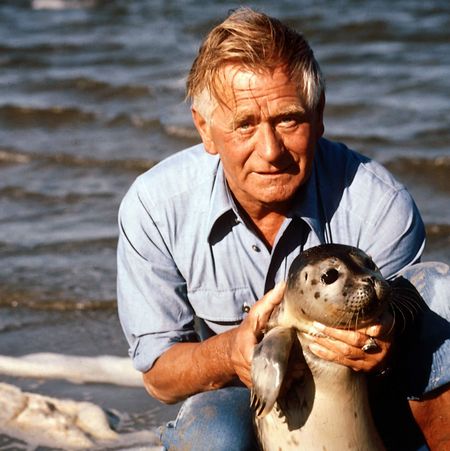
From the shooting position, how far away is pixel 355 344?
13.2 ft

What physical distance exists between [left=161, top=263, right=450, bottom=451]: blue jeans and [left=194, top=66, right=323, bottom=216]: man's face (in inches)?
24.3

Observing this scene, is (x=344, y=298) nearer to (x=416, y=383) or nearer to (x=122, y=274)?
(x=416, y=383)

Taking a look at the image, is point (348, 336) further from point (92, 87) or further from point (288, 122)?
point (92, 87)

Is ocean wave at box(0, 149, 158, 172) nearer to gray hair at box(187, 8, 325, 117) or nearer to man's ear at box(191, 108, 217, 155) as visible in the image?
man's ear at box(191, 108, 217, 155)

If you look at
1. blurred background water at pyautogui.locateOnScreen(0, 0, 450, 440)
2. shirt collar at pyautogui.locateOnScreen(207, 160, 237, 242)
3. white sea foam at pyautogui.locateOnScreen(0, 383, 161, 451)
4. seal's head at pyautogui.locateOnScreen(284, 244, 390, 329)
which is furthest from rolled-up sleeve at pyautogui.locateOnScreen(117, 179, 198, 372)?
blurred background water at pyautogui.locateOnScreen(0, 0, 450, 440)

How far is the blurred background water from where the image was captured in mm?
7586

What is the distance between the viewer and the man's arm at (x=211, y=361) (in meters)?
4.14

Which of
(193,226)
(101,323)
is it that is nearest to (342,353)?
(193,226)

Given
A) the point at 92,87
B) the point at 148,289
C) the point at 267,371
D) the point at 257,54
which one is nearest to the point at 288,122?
the point at 257,54

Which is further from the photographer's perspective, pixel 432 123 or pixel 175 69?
pixel 175 69

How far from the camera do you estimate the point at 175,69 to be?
47.6 ft

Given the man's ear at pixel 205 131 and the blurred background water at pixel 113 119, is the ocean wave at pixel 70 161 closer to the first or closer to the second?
the blurred background water at pixel 113 119

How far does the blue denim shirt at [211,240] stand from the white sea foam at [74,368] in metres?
1.58

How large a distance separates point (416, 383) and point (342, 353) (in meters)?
0.41
